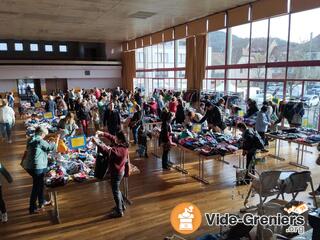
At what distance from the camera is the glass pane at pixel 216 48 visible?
13.3 m

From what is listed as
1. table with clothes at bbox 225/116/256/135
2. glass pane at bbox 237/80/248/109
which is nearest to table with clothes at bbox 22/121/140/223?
table with clothes at bbox 225/116/256/135

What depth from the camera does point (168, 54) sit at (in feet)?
61.3

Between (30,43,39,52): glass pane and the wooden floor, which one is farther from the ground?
(30,43,39,52): glass pane

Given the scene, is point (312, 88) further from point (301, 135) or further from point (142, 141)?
point (142, 141)

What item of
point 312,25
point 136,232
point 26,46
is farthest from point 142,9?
point 26,46

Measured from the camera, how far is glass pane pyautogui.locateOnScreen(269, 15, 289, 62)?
10.3 meters

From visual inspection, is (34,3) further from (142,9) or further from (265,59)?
(265,59)

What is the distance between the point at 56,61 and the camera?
21859mm

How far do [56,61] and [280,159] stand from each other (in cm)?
1920

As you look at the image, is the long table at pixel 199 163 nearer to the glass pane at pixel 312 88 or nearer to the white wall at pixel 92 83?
the glass pane at pixel 312 88

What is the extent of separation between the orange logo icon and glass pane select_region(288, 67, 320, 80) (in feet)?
23.3

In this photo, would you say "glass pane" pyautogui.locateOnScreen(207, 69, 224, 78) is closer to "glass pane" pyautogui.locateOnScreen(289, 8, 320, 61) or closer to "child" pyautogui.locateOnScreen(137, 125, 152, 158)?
"glass pane" pyautogui.locateOnScreen(289, 8, 320, 61)

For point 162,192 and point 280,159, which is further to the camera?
point 280,159

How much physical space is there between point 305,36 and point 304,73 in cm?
133
